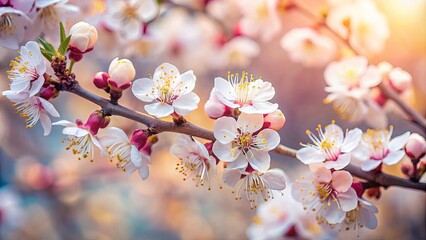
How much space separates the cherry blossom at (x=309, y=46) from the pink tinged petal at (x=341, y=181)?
0.55m

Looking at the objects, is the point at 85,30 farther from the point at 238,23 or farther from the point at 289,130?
the point at 289,130

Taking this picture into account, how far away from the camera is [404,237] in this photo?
5.70ft

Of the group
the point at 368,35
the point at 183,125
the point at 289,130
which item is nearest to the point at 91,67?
the point at 289,130

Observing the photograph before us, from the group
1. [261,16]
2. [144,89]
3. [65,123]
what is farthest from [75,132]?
[261,16]

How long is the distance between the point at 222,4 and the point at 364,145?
2.46 ft

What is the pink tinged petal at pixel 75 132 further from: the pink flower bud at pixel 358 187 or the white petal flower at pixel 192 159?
the pink flower bud at pixel 358 187

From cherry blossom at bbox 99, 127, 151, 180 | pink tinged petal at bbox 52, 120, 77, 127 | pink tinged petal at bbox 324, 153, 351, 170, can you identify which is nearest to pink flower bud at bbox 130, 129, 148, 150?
cherry blossom at bbox 99, 127, 151, 180

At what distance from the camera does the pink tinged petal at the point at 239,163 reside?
0.83 m

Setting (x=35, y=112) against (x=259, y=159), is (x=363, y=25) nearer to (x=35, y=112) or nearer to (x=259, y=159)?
(x=259, y=159)

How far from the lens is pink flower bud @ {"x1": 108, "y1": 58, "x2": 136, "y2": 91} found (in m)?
0.85

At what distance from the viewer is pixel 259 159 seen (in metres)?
0.84

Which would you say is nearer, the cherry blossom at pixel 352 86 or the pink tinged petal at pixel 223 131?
the pink tinged petal at pixel 223 131

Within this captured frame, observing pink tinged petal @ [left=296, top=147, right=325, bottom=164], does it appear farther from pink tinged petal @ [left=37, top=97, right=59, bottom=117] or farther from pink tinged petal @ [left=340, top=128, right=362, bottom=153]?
pink tinged petal @ [left=37, top=97, right=59, bottom=117]

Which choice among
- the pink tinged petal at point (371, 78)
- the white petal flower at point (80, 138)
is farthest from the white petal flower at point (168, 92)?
the pink tinged petal at point (371, 78)
